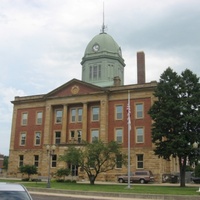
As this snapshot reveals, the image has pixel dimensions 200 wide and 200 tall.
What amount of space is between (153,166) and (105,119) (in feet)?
35.0

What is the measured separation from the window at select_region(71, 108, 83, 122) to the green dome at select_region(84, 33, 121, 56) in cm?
1385

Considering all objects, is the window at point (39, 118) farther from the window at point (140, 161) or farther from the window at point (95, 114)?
the window at point (140, 161)

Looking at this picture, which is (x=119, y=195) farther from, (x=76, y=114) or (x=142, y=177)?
(x=76, y=114)

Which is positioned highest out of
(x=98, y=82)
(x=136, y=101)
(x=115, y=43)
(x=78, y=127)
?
(x=115, y=43)

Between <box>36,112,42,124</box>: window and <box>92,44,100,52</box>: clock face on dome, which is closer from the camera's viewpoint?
<box>36,112,42,124</box>: window

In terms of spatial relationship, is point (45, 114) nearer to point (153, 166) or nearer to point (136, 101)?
point (136, 101)

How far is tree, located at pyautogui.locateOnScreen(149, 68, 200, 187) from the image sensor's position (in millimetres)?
34469

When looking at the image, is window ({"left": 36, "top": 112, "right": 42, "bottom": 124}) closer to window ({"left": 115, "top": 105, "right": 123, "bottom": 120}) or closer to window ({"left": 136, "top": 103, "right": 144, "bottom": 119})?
window ({"left": 115, "top": 105, "right": 123, "bottom": 120})

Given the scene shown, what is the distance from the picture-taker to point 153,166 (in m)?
46.6

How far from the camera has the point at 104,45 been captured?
6219 cm

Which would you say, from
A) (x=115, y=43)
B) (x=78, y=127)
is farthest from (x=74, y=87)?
(x=115, y=43)

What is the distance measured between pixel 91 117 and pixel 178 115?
20.1 meters

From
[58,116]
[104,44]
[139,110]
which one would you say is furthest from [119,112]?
[104,44]

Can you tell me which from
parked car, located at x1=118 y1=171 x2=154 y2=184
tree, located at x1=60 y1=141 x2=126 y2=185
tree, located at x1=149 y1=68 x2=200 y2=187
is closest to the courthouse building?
parked car, located at x1=118 y1=171 x2=154 y2=184
